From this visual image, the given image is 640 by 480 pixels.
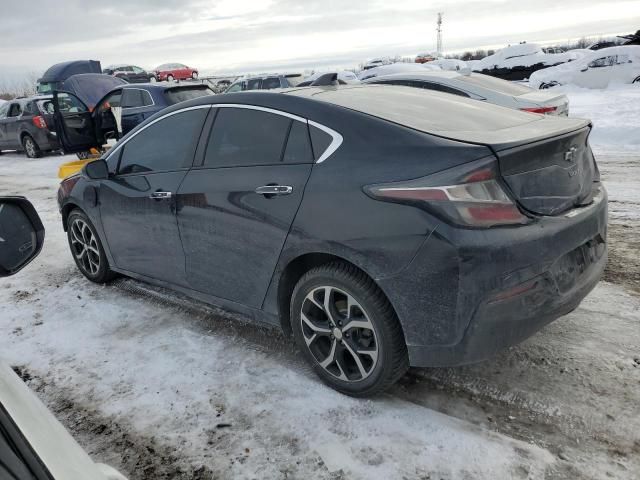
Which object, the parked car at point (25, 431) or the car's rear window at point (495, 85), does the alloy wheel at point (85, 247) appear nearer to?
the parked car at point (25, 431)

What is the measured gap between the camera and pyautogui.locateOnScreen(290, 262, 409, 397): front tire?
8.79 ft

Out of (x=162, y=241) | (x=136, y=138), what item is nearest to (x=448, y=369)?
(x=162, y=241)

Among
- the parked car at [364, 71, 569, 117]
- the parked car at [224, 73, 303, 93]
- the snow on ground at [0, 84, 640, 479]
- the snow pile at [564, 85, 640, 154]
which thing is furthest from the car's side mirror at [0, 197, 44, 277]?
the parked car at [224, 73, 303, 93]

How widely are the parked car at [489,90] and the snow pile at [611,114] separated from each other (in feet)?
7.93

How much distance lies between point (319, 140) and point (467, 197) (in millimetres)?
911

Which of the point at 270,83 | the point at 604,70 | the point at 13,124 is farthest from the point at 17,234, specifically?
the point at 604,70

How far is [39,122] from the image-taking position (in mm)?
14531

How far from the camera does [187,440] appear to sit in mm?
2707

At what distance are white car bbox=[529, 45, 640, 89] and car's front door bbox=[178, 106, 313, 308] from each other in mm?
19467

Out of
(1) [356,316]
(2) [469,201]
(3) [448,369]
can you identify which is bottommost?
(3) [448,369]

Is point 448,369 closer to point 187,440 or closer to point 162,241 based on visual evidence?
point 187,440

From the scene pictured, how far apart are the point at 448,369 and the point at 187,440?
5.06 feet

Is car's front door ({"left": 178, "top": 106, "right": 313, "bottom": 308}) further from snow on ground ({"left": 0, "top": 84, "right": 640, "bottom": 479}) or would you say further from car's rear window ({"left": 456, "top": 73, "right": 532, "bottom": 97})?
car's rear window ({"left": 456, "top": 73, "right": 532, "bottom": 97})

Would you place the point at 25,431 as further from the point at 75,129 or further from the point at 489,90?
the point at 75,129
